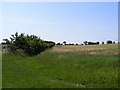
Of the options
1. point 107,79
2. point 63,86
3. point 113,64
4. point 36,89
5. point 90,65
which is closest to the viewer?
point 36,89

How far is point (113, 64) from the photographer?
19016 mm

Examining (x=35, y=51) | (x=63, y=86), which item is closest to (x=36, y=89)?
(x=63, y=86)

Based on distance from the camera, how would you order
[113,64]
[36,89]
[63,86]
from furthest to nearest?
[113,64] < [63,86] < [36,89]

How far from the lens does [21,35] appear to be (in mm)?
50688

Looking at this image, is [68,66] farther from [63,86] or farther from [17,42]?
[17,42]

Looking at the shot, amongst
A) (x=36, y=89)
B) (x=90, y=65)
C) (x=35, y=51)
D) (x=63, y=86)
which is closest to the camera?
(x=36, y=89)

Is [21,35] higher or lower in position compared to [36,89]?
higher

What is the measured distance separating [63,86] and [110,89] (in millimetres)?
2789

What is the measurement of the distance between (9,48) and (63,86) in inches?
1490

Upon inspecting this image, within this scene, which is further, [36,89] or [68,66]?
[68,66]

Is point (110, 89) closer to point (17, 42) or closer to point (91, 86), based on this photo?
point (91, 86)

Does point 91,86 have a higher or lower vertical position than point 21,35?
lower

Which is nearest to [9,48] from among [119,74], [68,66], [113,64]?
[68,66]

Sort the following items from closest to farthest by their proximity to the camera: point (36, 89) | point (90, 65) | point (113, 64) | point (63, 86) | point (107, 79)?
point (36, 89) → point (63, 86) → point (107, 79) → point (113, 64) → point (90, 65)
